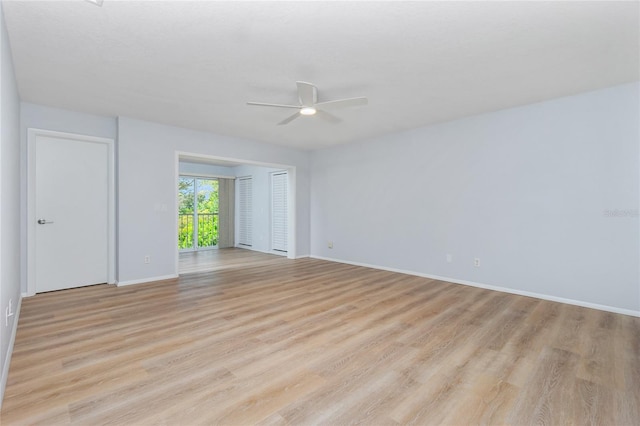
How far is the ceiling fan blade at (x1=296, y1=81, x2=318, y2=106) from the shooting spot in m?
2.84

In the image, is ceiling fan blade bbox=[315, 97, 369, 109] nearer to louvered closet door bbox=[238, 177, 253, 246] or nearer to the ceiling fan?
the ceiling fan

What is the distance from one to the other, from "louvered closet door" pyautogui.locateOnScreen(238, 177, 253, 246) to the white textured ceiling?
4705 mm

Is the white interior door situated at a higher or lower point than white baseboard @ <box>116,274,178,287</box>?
higher

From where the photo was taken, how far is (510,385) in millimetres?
1960

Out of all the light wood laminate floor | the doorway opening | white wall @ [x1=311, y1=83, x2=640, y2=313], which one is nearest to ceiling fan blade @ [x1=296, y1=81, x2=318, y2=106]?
the light wood laminate floor

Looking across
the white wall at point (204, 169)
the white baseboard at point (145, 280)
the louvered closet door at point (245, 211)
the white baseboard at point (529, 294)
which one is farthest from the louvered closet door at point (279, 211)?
the white baseboard at point (145, 280)

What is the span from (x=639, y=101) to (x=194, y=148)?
584 centimetres

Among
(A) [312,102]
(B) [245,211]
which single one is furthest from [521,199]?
(B) [245,211]

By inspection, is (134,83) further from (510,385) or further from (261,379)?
(510,385)

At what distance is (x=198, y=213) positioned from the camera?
28.0 feet

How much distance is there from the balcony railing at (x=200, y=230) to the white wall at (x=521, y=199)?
4855mm

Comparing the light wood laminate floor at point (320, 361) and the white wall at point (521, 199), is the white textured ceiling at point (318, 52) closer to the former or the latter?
the white wall at point (521, 199)

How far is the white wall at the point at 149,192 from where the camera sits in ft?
14.6

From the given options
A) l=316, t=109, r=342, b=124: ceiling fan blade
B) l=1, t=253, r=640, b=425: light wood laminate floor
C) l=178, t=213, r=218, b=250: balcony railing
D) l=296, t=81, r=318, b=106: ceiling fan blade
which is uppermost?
l=316, t=109, r=342, b=124: ceiling fan blade
